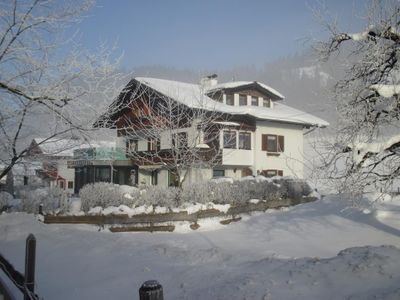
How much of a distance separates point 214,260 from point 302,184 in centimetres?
1656

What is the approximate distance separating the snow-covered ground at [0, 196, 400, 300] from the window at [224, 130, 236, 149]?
35.0 feet

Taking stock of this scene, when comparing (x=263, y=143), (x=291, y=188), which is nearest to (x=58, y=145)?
(x=291, y=188)

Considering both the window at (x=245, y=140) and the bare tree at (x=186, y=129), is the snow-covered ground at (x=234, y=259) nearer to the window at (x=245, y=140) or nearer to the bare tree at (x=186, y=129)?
the bare tree at (x=186, y=129)

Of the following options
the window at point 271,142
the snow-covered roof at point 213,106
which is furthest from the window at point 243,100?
the window at point 271,142

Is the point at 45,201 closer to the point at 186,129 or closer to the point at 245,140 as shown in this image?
the point at 186,129

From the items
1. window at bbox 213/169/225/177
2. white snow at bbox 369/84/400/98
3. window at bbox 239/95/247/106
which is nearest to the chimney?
window at bbox 239/95/247/106

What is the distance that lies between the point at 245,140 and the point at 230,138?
209 centimetres

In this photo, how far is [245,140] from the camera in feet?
97.7

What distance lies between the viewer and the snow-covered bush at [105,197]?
17062 mm

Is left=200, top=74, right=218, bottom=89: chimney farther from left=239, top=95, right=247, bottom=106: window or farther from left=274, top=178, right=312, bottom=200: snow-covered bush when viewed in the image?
left=274, top=178, right=312, bottom=200: snow-covered bush

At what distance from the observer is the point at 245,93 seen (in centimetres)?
3219

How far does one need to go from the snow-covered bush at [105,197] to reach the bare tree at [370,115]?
33.4 feet

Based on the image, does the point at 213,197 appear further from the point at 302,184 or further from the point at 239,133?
the point at 239,133

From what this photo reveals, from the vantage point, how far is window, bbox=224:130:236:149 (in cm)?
2833
